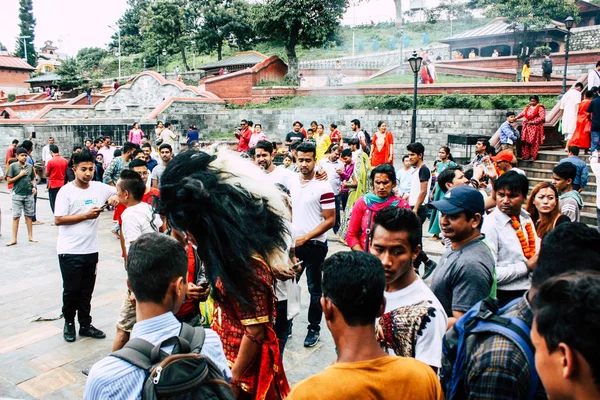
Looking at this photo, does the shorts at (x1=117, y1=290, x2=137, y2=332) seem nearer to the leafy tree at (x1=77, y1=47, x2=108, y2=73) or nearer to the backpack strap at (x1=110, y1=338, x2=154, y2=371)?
the backpack strap at (x1=110, y1=338, x2=154, y2=371)

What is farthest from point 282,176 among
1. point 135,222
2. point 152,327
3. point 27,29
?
point 27,29

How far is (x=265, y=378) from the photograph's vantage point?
2.64 meters

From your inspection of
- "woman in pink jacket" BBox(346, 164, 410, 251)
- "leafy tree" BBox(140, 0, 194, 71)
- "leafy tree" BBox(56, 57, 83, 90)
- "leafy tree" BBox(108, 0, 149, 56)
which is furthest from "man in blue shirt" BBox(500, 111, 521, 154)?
"leafy tree" BBox(108, 0, 149, 56)

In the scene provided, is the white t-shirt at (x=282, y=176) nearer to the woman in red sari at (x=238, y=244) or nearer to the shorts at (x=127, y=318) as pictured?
the shorts at (x=127, y=318)

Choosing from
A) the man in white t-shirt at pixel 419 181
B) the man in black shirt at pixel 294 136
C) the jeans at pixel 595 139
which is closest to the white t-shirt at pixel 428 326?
the man in white t-shirt at pixel 419 181

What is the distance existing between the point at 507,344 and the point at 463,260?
3.61ft

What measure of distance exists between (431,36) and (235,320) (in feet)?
167

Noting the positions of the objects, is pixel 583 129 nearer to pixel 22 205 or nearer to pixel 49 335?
pixel 49 335

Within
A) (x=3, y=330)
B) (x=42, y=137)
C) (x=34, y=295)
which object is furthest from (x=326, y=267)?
(x=42, y=137)

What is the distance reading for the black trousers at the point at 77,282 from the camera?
16.7 feet

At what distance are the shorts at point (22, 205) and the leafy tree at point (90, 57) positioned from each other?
47000 millimetres

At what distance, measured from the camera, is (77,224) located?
5137mm

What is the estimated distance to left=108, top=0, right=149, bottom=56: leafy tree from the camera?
174 ft

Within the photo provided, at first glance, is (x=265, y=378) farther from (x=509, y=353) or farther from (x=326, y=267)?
(x=509, y=353)
